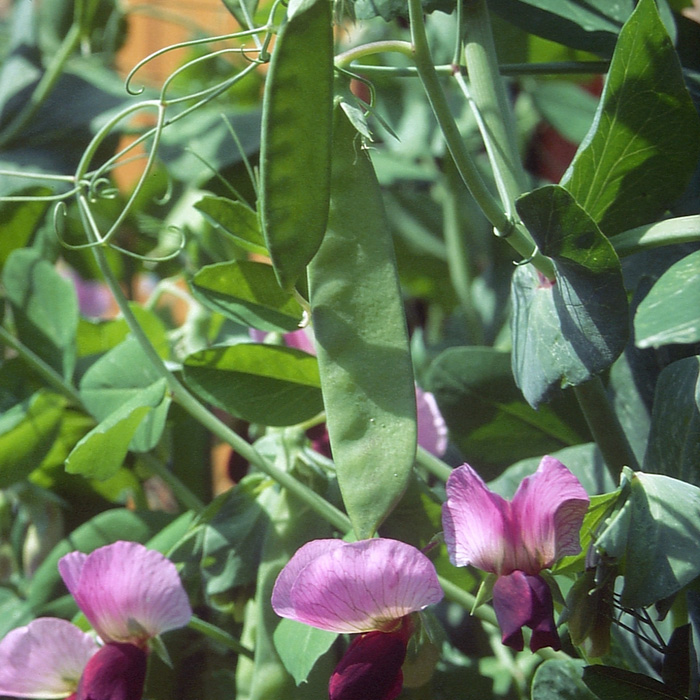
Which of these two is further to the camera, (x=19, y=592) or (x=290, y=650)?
(x=19, y=592)

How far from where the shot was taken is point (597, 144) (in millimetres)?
353

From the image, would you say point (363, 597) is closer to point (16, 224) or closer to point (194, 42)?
point (194, 42)

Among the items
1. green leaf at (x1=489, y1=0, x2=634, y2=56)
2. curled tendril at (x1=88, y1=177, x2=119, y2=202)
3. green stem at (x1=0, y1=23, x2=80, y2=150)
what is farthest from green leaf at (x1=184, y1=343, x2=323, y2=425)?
green stem at (x1=0, y1=23, x2=80, y2=150)

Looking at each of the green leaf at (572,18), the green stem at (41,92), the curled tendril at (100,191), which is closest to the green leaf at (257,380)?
the curled tendril at (100,191)

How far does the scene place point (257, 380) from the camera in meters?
0.41

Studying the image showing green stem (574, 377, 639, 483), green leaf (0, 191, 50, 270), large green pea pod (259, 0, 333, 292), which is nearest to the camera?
large green pea pod (259, 0, 333, 292)

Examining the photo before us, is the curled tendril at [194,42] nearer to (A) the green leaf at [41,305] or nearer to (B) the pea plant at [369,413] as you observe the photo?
(B) the pea plant at [369,413]

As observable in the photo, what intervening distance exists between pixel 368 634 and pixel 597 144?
233 millimetres

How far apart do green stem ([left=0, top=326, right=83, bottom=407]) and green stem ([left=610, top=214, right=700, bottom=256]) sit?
0.35 metres

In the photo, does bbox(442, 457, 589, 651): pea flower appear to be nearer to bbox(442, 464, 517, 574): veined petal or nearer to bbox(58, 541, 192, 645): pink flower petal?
bbox(442, 464, 517, 574): veined petal

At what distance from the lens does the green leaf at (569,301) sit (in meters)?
0.31

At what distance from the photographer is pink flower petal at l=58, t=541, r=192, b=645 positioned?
1.21 feet

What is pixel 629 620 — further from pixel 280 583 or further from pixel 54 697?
pixel 54 697

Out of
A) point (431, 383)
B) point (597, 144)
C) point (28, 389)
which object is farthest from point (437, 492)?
Answer: point (28, 389)
